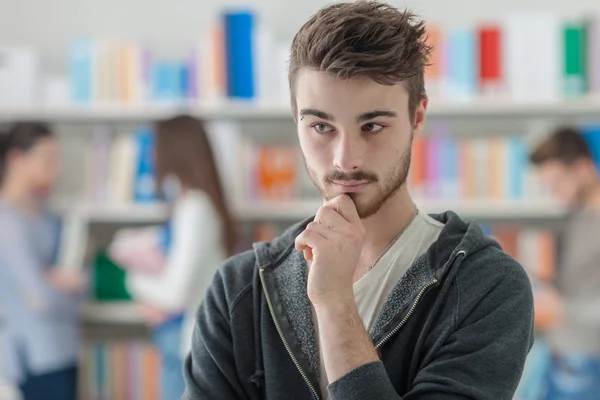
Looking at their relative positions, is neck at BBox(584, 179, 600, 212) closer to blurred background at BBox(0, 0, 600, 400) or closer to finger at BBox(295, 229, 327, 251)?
blurred background at BBox(0, 0, 600, 400)

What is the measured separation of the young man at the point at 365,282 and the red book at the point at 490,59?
2.34 metres

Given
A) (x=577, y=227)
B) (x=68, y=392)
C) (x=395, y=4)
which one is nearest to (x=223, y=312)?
(x=395, y=4)

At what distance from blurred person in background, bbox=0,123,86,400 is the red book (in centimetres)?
197

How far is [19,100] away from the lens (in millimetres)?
3727

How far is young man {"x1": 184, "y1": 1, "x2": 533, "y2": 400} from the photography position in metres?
1.03

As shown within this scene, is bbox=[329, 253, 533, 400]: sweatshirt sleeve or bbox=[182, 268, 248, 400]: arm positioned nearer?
bbox=[329, 253, 533, 400]: sweatshirt sleeve

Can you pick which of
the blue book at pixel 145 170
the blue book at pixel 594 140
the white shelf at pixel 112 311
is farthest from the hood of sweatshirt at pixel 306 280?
the white shelf at pixel 112 311

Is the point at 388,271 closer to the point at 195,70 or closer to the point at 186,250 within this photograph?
the point at 186,250

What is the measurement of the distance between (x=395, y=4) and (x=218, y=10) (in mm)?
2969

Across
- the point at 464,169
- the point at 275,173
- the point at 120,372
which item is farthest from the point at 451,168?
the point at 120,372

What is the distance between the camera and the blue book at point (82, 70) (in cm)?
363

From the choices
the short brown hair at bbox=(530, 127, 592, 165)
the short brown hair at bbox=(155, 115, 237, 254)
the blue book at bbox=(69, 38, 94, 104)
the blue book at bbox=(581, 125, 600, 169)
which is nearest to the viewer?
the short brown hair at bbox=(155, 115, 237, 254)

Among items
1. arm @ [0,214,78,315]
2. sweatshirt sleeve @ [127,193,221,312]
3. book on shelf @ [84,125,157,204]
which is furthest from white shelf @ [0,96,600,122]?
sweatshirt sleeve @ [127,193,221,312]

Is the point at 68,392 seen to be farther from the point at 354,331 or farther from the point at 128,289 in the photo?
the point at 354,331
